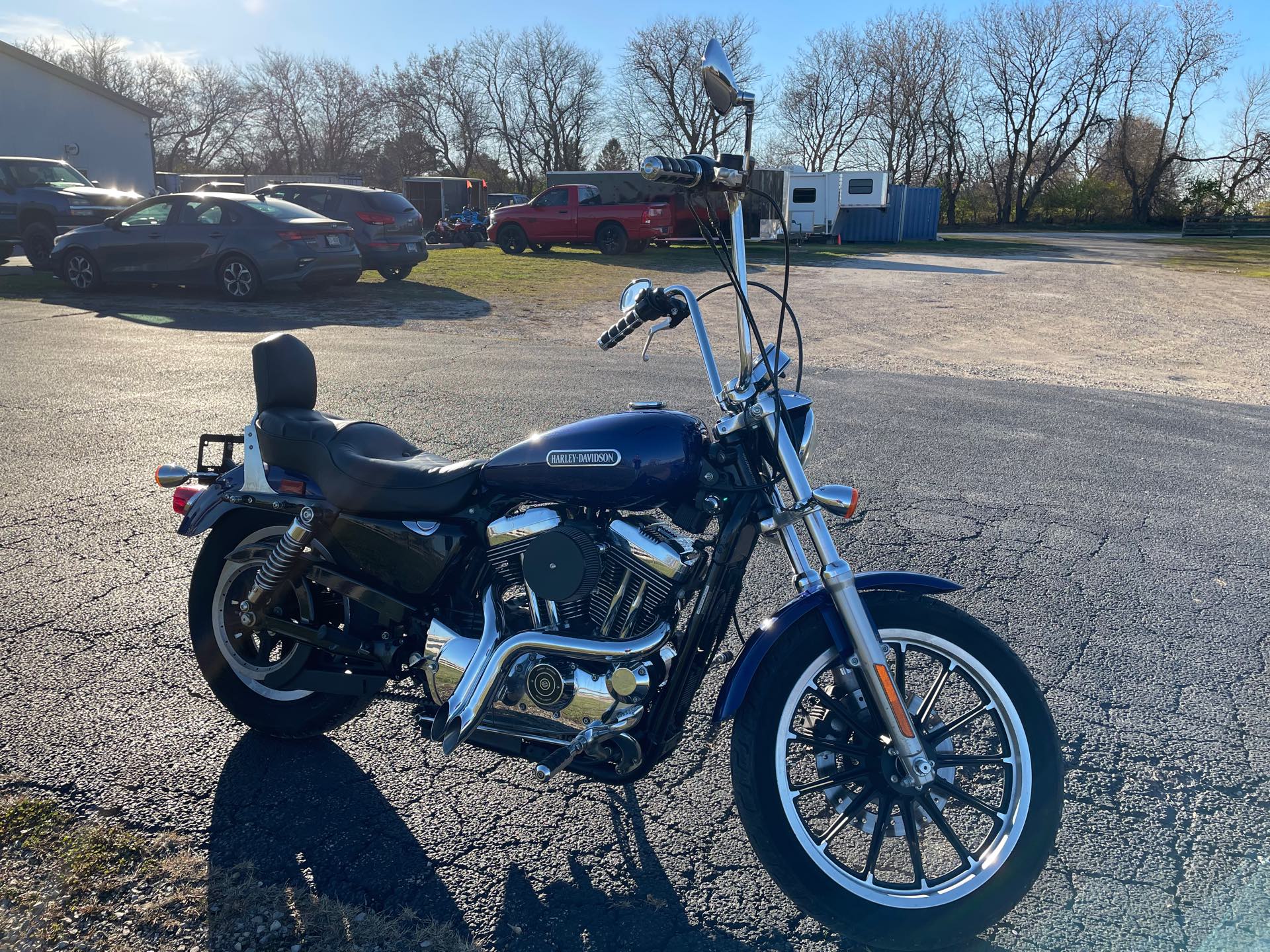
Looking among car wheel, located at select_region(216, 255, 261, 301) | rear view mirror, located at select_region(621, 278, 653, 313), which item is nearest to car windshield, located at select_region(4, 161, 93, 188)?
car wheel, located at select_region(216, 255, 261, 301)

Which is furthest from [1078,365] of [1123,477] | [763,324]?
[1123,477]

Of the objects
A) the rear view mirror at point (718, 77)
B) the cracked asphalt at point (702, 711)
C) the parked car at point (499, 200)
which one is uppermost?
the parked car at point (499, 200)

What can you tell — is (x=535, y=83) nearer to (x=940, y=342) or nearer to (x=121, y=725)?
(x=940, y=342)

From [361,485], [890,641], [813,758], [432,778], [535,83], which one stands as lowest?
[432,778]

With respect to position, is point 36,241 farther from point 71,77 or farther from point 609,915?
point 71,77

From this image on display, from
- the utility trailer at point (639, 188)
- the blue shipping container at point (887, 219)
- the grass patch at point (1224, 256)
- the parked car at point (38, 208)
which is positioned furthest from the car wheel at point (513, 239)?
the grass patch at point (1224, 256)

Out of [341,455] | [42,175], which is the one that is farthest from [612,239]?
[341,455]

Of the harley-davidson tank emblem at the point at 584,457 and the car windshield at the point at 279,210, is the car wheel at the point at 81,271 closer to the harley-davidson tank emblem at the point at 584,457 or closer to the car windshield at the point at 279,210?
the car windshield at the point at 279,210

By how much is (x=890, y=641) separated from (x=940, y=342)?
10.4 metres

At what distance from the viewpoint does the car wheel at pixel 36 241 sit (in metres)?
17.6

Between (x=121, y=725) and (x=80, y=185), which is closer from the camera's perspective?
(x=121, y=725)

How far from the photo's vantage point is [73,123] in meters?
33.8

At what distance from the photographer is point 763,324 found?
12336 millimetres

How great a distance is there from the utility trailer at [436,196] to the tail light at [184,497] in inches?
1455
